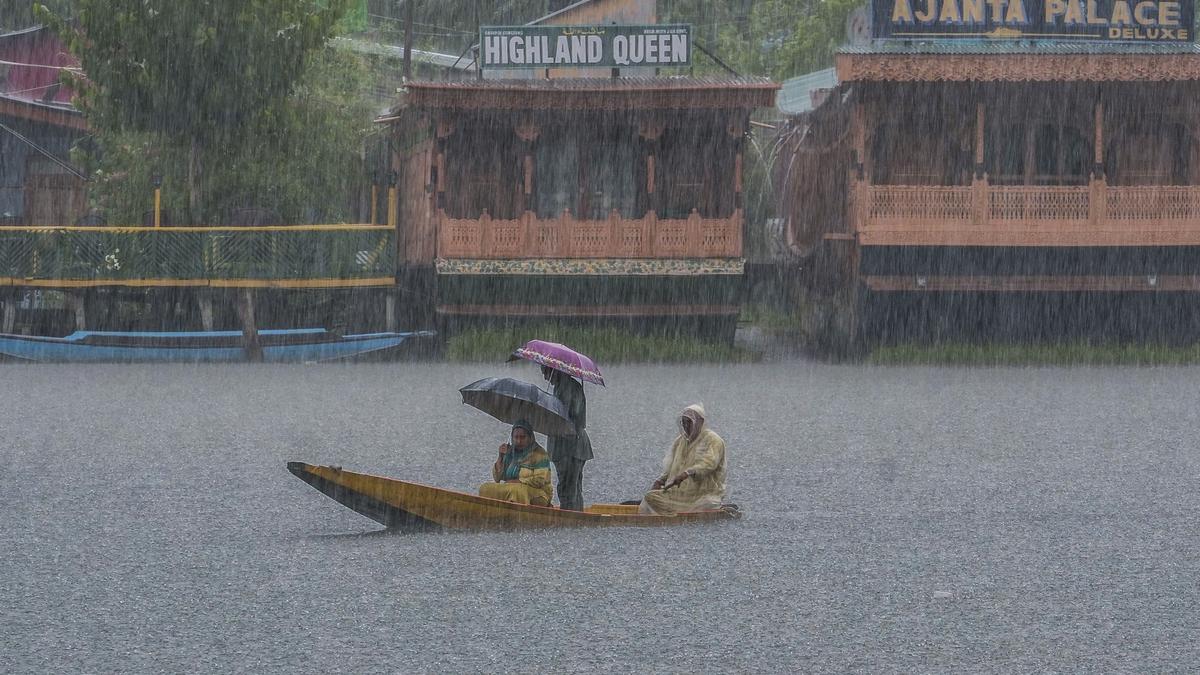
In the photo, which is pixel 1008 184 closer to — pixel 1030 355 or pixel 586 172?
pixel 1030 355

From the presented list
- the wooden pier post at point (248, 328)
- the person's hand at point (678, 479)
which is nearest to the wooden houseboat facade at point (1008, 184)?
the wooden pier post at point (248, 328)

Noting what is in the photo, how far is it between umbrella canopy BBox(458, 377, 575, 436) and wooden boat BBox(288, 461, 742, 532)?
1.91 feet

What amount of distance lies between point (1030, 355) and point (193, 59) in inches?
538

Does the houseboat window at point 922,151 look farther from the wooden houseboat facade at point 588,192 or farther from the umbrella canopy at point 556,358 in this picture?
the umbrella canopy at point 556,358

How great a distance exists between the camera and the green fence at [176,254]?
26516 mm

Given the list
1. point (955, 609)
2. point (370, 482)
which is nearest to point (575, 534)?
point (370, 482)

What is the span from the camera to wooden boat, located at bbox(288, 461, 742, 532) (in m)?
10.1

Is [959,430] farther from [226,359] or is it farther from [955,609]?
[226,359]

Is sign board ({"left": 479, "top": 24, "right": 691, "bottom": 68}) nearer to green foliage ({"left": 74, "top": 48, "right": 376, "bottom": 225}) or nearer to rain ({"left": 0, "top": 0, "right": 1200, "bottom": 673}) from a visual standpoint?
rain ({"left": 0, "top": 0, "right": 1200, "bottom": 673})

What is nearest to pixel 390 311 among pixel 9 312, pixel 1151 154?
pixel 9 312

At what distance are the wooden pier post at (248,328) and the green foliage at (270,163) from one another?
8.87ft

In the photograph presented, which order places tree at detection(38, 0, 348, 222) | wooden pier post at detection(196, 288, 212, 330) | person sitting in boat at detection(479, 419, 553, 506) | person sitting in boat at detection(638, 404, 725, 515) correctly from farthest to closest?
wooden pier post at detection(196, 288, 212, 330), tree at detection(38, 0, 348, 222), person sitting in boat at detection(638, 404, 725, 515), person sitting in boat at detection(479, 419, 553, 506)

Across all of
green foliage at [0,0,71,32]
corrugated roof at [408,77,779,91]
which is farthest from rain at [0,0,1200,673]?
green foliage at [0,0,71,32]

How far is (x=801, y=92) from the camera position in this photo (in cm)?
3509
